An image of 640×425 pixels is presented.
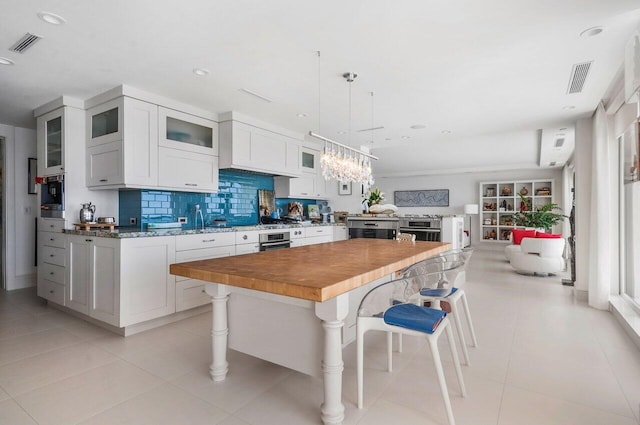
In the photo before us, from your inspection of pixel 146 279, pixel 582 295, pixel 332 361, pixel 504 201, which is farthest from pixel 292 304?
pixel 504 201

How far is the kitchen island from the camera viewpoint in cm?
159

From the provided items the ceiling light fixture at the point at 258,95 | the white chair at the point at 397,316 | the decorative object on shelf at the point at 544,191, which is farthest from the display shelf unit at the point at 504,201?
the white chair at the point at 397,316

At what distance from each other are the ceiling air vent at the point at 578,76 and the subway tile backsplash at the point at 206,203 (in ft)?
13.0

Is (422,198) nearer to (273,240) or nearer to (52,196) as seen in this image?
(273,240)

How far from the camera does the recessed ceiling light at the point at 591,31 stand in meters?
2.25

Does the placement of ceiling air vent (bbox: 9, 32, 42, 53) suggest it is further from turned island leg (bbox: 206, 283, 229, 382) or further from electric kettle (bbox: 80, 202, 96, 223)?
turned island leg (bbox: 206, 283, 229, 382)

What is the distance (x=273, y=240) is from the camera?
14.1 ft

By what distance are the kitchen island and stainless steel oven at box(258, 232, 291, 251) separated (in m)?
1.74

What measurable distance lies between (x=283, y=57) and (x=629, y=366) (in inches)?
134

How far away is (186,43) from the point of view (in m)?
2.44

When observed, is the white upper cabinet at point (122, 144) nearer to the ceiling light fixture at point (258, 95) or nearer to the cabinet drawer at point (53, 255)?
the cabinet drawer at point (53, 255)

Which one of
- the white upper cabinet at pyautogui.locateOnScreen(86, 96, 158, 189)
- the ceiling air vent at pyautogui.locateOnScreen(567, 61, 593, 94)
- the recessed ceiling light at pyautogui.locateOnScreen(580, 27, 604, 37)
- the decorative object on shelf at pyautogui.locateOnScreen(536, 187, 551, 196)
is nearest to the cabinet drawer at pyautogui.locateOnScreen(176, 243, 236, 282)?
the white upper cabinet at pyautogui.locateOnScreen(86, 96, 158, 189)

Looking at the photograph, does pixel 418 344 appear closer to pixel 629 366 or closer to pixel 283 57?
pixel 629 366

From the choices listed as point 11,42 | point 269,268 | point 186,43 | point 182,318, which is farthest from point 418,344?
point 11,42
